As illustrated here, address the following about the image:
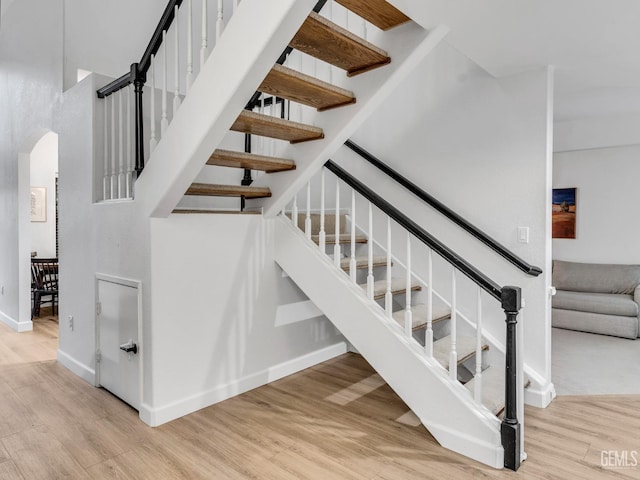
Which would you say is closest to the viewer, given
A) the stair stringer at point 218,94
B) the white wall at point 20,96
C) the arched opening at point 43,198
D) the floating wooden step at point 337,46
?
the stair stringer at point 218,94

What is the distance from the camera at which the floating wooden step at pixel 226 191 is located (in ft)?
8.87

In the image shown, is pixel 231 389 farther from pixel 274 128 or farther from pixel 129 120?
pixel 129 120

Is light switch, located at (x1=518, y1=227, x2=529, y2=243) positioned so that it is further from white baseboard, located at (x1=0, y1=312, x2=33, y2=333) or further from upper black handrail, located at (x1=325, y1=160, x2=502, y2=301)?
white baseboard, located at (x1=0, y1=312, x2=33, y2=333)

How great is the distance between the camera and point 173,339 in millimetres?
2682

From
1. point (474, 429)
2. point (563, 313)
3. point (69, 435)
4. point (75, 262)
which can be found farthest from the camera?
point (563, 313)

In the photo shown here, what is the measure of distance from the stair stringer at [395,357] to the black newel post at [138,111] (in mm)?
1055

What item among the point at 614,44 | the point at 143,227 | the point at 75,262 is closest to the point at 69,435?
the point at 143,227

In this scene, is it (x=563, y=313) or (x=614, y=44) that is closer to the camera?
(x=614, y=44)

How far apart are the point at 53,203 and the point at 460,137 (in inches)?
233

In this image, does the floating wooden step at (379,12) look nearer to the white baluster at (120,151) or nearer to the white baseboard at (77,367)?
the white baluster at (120,151)

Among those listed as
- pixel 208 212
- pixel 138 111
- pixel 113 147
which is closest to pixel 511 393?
pixel 208 212

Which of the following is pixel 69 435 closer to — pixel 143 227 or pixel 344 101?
pixel 143 227

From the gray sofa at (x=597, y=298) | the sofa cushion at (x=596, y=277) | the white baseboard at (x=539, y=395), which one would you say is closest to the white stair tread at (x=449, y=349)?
the white baseboard at (x=539, y=395)

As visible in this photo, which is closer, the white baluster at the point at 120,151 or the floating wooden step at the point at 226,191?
the floating wooden step at the point at 226,191
